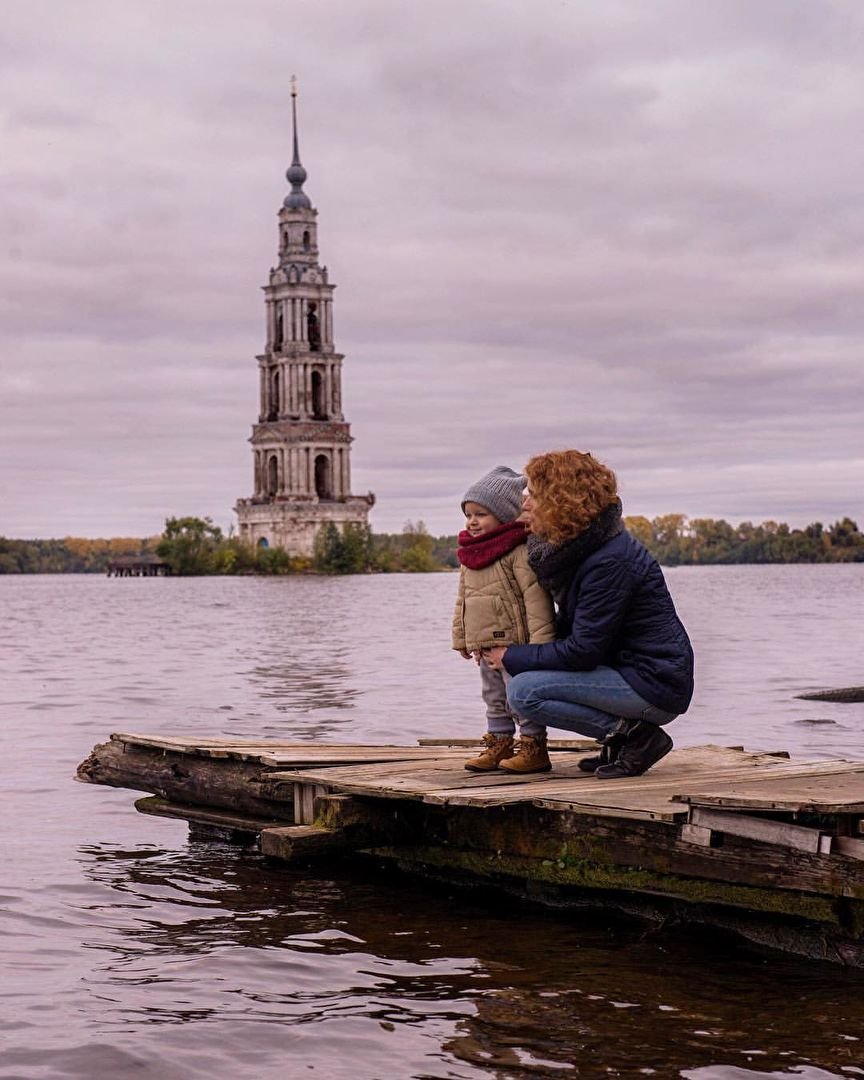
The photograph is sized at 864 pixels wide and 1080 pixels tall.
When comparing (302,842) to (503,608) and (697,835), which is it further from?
(697,835)

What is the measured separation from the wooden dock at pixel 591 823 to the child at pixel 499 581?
0.66 metres

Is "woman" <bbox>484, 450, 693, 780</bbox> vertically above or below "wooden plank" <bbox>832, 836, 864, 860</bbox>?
above

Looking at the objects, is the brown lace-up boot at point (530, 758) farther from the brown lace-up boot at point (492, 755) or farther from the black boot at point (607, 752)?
the black boot at point (607, 752)

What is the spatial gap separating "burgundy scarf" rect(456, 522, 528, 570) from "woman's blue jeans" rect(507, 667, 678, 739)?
2.50 ft

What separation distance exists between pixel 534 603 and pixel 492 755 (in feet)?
3.73

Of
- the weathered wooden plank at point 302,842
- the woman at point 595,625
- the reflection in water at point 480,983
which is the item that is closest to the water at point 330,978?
the reflection in water at point 480,983

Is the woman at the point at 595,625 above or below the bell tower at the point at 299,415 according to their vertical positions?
below

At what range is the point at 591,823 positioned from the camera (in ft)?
29.3

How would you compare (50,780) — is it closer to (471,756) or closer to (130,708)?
(471,756)

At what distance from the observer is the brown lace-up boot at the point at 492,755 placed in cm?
1011

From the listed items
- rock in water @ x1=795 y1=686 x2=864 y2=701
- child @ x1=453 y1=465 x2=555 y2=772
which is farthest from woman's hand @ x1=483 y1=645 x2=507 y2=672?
rock in water @ x1=795 y1=686 x2=864 y2=701

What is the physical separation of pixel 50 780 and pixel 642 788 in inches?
352

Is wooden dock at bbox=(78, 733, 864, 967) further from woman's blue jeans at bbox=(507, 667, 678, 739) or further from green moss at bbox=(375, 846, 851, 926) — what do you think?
woman's blue jeans at bbox=(507, 667, 678, 739)

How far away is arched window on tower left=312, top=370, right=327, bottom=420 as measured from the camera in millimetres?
176375
